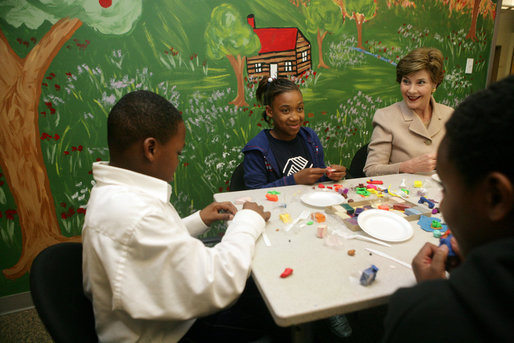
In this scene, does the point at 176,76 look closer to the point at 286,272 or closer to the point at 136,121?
the point at 136,121

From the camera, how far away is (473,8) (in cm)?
311

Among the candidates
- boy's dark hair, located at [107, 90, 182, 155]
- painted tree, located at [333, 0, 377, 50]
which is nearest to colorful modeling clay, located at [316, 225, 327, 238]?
boy's dark hair, located at [107, 90, 182, 155]

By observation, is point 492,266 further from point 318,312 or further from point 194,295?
point 194,295

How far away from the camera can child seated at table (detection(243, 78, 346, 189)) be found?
76.5 inches

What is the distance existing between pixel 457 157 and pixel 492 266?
0.20 m

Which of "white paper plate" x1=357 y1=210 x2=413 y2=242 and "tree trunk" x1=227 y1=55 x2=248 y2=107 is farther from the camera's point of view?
"tree trunk" x1=227 y1=55 x2=248 y2=107

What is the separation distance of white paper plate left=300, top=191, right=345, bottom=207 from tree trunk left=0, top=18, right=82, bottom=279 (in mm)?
1969

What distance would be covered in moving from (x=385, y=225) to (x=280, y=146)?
3.48 ft

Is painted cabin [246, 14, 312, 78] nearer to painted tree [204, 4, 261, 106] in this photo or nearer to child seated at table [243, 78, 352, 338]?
painted tree [204, 4, 261, 106]

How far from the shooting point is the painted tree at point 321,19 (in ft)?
8.32

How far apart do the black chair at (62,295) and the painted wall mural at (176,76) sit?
1513 mm

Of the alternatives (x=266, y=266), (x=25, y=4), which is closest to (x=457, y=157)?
(x=266, y=266)

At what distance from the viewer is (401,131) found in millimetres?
2131

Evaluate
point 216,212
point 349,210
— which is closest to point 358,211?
point 349,210
